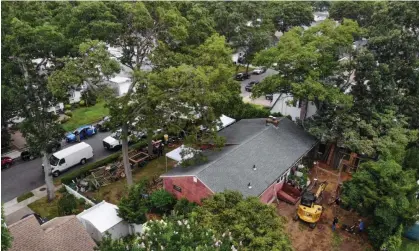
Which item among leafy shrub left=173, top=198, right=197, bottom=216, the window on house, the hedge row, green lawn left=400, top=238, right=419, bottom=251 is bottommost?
the hedge row

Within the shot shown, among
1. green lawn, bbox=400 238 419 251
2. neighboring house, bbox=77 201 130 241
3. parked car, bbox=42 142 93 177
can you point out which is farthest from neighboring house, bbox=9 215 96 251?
green lawn, bbox=400 238 419 251

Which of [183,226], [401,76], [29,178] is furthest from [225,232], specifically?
[401,76]

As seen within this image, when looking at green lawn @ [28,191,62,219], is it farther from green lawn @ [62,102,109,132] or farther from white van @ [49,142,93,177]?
green lawn @ [62,102,109,132]

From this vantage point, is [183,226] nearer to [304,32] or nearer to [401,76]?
[304,32]

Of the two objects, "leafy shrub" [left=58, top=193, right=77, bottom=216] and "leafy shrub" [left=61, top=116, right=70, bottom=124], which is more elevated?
"leafy shrub" [left=58, top=193, right=77, bottom=216]

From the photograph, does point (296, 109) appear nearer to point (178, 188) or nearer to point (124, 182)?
point (178, 188)

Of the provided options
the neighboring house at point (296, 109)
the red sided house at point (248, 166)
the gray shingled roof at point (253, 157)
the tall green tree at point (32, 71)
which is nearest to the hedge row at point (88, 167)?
the tall green tree at point (32, 71)

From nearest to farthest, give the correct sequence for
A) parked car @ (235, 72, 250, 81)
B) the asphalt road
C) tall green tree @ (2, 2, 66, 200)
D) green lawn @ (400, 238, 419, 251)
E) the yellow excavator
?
tall green tree @ (2, 2, 66, 200) → green lawn @ (400, 238, 419, 251) → the yellow excavator → the asphalt road → parked car @ (235, 72, 250, 81)

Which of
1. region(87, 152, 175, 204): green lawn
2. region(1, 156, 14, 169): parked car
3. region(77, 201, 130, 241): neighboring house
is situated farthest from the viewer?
region(1, 156, 14, 169): parked car
